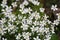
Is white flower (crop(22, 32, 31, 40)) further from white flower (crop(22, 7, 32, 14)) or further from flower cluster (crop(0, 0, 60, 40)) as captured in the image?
white flower (crop(22, 7, 32, 14))

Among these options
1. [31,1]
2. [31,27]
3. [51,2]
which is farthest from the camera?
[51,2]

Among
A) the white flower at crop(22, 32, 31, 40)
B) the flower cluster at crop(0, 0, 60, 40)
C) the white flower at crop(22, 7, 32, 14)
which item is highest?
the white flower at crop(22, 7, 32, 14)

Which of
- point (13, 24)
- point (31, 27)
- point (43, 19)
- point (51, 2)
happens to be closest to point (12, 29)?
point (13, 24)

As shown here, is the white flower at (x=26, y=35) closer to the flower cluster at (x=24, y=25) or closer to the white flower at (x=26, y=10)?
the flower cluster at (x=24, y=25)

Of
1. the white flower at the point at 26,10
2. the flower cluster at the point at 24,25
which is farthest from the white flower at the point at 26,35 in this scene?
the white flower at the point at 26,10

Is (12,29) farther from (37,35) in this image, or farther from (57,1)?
(57,1)

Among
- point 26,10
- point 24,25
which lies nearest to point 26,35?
point 24,25

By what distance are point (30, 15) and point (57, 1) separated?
0.92 meters

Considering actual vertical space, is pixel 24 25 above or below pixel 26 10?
below

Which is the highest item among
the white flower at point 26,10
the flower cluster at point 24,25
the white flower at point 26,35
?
the white flower at point 26,10

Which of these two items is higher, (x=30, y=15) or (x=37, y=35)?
(x=30, y=15)

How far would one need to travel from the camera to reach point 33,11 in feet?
8.00

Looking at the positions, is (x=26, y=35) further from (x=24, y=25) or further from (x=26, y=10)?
(x=26, y=10)

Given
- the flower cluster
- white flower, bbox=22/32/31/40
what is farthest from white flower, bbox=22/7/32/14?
white flower, bbox=22/32/31/40
